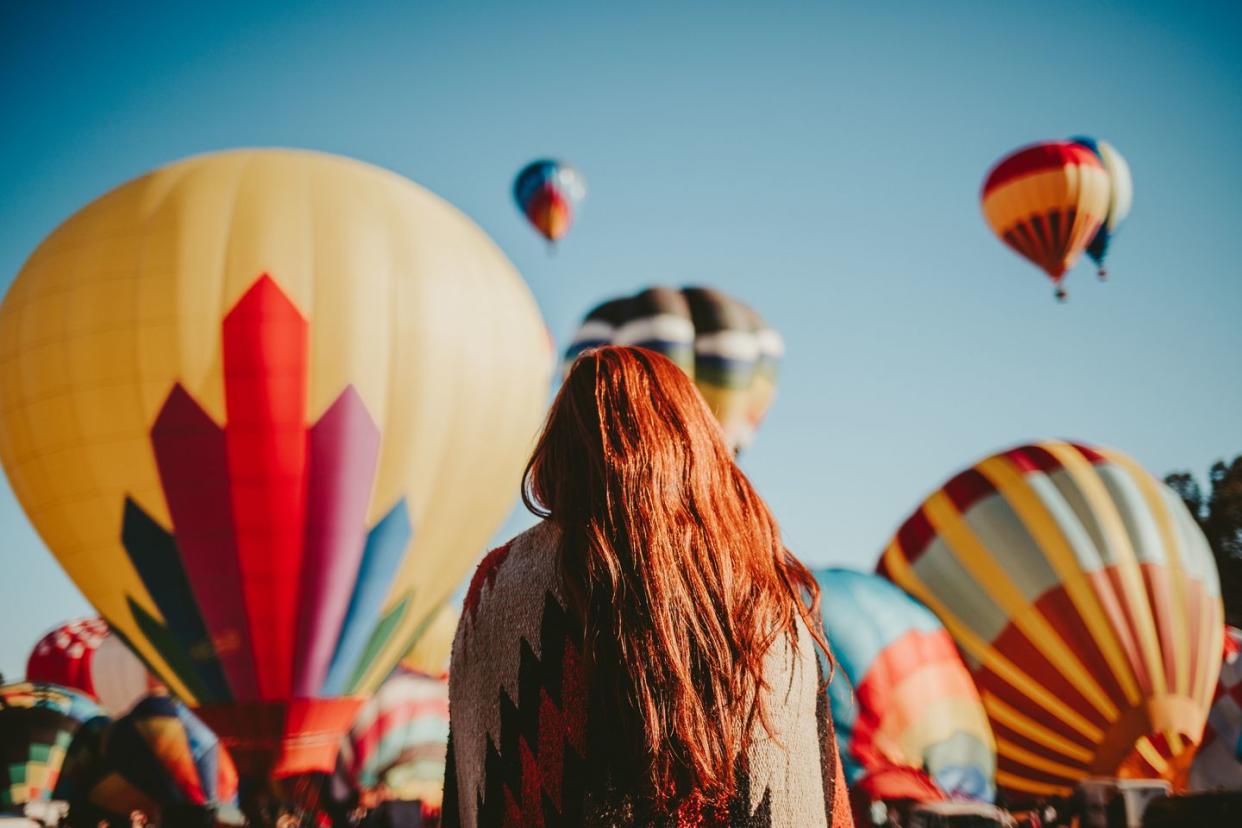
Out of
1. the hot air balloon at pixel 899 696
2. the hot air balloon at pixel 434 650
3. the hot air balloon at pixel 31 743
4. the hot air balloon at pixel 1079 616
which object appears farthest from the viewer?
the hot air balloon at pixel 434 650

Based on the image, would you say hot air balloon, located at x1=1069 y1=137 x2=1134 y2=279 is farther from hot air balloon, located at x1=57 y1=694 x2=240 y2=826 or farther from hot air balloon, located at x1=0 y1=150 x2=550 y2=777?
hot air balloon, located at x1=57 y1=694 x2=240 y2=826

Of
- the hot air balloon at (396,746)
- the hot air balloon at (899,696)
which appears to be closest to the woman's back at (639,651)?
the hot air balloon at (899,696)

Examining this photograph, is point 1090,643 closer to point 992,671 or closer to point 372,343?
point 992,671

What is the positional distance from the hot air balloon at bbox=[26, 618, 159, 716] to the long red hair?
18909 mm

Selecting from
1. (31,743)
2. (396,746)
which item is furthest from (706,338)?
(31,743)

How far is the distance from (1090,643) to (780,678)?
892cm

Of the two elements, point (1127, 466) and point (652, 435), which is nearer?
point (652, 435)

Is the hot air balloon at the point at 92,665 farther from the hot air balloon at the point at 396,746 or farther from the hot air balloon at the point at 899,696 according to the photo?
the hot air balloon at the point at 899,696

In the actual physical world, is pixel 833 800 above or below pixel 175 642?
above

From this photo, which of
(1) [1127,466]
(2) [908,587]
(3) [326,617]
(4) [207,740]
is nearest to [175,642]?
Answer: (3) [326,617]

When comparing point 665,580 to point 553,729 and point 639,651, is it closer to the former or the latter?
point 639,651

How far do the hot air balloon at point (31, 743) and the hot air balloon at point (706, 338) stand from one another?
28.3 feet

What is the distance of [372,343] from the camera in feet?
27.1

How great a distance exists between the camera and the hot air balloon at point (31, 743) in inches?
514
